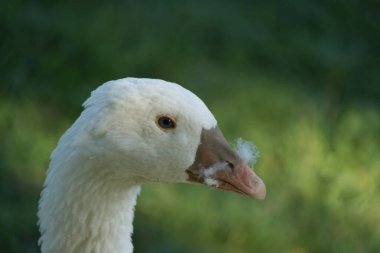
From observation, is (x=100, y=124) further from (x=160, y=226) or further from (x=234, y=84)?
(x=234, y=84)

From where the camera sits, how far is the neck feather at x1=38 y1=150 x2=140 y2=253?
236 cm

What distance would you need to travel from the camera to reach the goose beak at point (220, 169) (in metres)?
2.35

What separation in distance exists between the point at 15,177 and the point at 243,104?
52.5 inches

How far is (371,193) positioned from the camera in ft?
13.4

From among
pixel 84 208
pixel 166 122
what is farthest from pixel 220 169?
pixel 84 208

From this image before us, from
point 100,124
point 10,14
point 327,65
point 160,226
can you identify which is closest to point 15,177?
point 160,226

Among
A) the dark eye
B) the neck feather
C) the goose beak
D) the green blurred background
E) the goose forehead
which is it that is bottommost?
the neck feather

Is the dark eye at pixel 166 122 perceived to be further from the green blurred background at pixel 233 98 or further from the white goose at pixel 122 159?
the green blurred background at pixel 233 98

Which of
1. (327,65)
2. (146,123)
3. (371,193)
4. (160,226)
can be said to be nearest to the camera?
(146,123)

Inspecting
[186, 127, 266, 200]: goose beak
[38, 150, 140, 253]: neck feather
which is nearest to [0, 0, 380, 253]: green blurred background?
[38, 150, 140, 253]: neck feather

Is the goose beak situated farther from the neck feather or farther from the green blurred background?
the green blurred background

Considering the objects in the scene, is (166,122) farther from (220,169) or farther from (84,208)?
(84,208)

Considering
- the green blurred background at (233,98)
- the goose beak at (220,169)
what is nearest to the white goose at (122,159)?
the goose beak at (220,169)

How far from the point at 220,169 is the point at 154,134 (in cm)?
22
